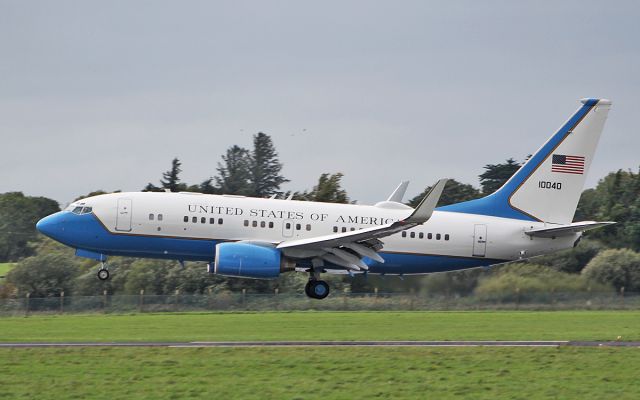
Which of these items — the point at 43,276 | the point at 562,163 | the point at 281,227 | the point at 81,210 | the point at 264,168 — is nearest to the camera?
the point at 81,210

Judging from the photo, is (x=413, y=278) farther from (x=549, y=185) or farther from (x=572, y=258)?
(x=572, y=258)

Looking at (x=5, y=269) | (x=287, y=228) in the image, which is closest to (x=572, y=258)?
(x=287, y=228)

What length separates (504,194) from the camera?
40250 mm

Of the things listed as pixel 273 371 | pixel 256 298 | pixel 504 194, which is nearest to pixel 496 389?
pixel 273 371

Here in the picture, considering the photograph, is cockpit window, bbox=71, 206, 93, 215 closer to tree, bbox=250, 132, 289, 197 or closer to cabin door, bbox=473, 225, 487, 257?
cabin door, bbox=473, 225, 487, 257

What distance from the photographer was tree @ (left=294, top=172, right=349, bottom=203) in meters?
68.2

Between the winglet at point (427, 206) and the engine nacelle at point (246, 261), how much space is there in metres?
5.53

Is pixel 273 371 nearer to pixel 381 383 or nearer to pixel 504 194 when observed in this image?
pixel 381 383

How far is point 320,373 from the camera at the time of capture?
76.0 ft

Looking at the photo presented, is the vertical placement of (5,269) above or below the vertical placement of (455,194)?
below

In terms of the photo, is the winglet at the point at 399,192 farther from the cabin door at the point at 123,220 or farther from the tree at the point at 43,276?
the tree at the point at 43,276

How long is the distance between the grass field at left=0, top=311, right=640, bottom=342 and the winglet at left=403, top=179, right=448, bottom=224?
3.63 meters

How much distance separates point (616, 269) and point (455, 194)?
113 feet

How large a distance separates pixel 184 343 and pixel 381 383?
8805 millimetres
